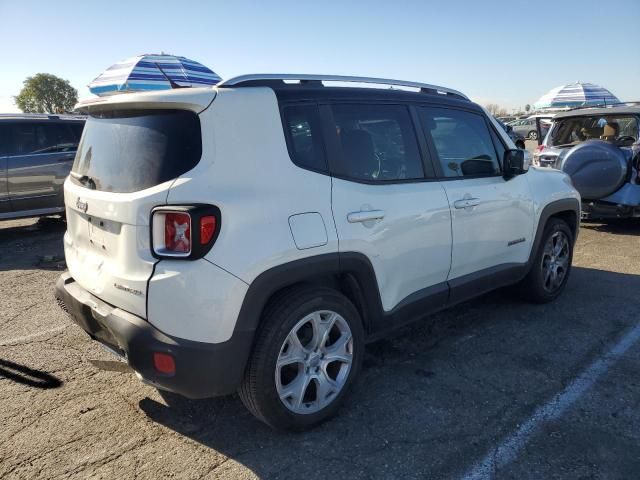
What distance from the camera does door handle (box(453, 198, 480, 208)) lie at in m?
3.35

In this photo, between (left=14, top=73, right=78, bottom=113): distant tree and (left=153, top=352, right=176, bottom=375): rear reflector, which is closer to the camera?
(left=153, top=352, right=176, bottom=375): rear reflector

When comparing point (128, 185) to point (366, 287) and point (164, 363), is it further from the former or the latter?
point (366, 287)

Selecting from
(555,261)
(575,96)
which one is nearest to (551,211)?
(555,261)

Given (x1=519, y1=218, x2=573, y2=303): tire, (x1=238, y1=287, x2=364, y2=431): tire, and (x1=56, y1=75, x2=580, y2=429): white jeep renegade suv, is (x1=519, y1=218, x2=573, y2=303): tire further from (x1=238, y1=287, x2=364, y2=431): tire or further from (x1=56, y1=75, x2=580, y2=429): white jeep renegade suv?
(x1=238, y1=287, x2=364, y2=431): tire

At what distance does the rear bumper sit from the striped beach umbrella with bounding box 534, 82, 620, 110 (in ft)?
57.0

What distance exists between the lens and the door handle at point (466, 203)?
11.0 feet

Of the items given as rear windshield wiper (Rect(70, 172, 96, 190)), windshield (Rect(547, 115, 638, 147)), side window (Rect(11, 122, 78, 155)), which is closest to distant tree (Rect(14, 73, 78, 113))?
side window (Rect(11, 122, 78, 155))

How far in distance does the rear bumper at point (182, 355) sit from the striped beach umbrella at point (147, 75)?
6.93m

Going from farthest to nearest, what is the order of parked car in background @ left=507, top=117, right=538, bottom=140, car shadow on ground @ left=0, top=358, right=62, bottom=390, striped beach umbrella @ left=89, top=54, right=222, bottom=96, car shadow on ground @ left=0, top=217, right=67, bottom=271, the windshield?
1. parked car in background @ left=507, top=117, right=538, bottom=140
2. striped beach umbrella @ left=89, top=54, right=222, bottom=96
3. the windshield
4. car shadow on ground @ left=0, top=217, right=67, bottom=271
5. car shadow on ground @ left=0, top=358, right=62, bottom=390

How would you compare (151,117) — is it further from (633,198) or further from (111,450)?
(633,198)

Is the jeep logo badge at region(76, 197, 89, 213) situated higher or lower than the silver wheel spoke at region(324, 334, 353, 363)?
higher

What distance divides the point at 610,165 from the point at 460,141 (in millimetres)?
4138

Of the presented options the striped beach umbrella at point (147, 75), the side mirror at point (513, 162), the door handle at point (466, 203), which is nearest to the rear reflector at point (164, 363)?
the door handle at point (466, 203)

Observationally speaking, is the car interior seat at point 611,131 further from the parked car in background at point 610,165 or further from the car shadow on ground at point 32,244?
the car shadow on ground at point 32,244
